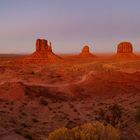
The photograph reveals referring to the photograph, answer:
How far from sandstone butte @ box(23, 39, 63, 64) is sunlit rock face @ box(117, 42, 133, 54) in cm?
2735

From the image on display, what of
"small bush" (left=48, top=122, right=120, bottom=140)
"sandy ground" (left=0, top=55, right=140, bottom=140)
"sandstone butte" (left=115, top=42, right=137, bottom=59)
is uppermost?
"sandstone butte" (left=115, top=42, right=137, bottom=59)

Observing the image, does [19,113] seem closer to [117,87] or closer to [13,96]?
[13,96]

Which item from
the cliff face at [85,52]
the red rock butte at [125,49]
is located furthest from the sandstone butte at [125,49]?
the cliff face at [85,52]

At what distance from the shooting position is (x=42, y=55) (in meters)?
111

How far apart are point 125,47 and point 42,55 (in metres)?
34.1

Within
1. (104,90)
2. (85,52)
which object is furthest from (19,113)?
(85,52)

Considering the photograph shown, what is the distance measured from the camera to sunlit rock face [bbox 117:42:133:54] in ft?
416

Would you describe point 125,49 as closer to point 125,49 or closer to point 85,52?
point 125,49

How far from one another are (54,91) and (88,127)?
2607 cm

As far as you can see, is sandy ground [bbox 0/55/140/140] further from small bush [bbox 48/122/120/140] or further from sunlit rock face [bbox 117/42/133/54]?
sunlit rock face [bbox 117/42/133/54]

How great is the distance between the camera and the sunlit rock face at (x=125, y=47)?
12681 cm

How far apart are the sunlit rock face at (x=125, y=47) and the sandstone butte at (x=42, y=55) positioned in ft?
89.7

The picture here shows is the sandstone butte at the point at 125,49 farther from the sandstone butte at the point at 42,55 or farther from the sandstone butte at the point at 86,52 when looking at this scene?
the sandstone butte at the point at 42,55

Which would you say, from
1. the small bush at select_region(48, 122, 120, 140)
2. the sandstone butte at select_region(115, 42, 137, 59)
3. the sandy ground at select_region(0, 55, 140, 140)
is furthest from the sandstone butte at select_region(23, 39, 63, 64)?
the small bush at select_region(48, 122, 120, 140)
